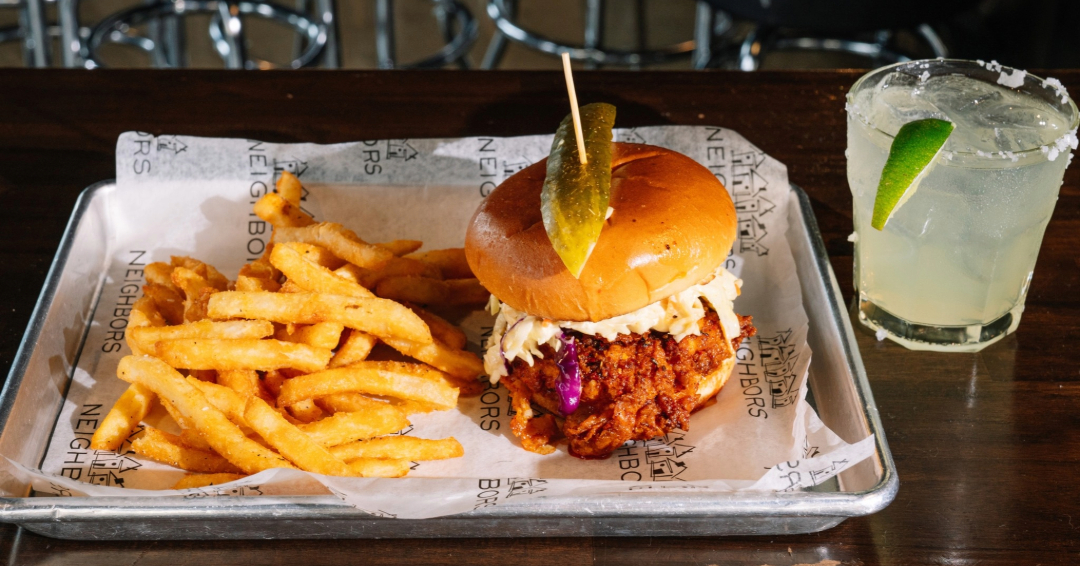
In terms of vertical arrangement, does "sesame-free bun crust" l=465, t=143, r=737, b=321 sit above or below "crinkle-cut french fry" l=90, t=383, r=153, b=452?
above

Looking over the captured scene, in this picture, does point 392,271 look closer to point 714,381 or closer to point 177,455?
point 177,455

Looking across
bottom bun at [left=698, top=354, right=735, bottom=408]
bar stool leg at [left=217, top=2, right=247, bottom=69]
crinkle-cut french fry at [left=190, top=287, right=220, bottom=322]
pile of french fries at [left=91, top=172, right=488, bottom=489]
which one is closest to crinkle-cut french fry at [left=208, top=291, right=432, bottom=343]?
pile of french fries at [left=91, top=172, right=488, bottom=489]

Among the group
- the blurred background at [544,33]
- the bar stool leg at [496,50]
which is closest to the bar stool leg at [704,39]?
the blurred background at [544,33]

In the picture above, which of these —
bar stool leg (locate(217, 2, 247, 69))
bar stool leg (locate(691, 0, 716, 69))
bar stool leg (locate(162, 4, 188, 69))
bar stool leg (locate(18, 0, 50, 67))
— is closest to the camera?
bar stool leg (locate(18, 0, 50, 67))

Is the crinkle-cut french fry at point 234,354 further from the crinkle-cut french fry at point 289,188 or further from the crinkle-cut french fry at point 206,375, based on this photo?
the crinkle-cut french fry at point 289,188

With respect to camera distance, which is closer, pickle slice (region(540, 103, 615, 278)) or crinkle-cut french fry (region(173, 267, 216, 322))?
pickle slice (region(540, 103, 615, 278))

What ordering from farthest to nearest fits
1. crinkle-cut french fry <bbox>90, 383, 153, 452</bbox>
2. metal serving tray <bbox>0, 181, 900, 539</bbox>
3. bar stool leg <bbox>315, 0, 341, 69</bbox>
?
bar stool leg <bbox>315, 0, 341, 69</bbox> → crinkle-cut french fry <bbox>90, 383, 153, 452</bbox> → metal serving tray <bbox>0, 181, 900, 539</bbox>

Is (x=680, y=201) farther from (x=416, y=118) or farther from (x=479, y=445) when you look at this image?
(x=416, y=118)

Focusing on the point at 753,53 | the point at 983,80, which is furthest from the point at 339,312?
the point at 753,53

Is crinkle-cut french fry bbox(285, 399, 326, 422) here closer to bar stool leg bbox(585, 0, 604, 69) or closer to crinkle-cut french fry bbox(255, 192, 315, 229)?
crinkle-cut french fry bbox(255, 192, 315, 229)
